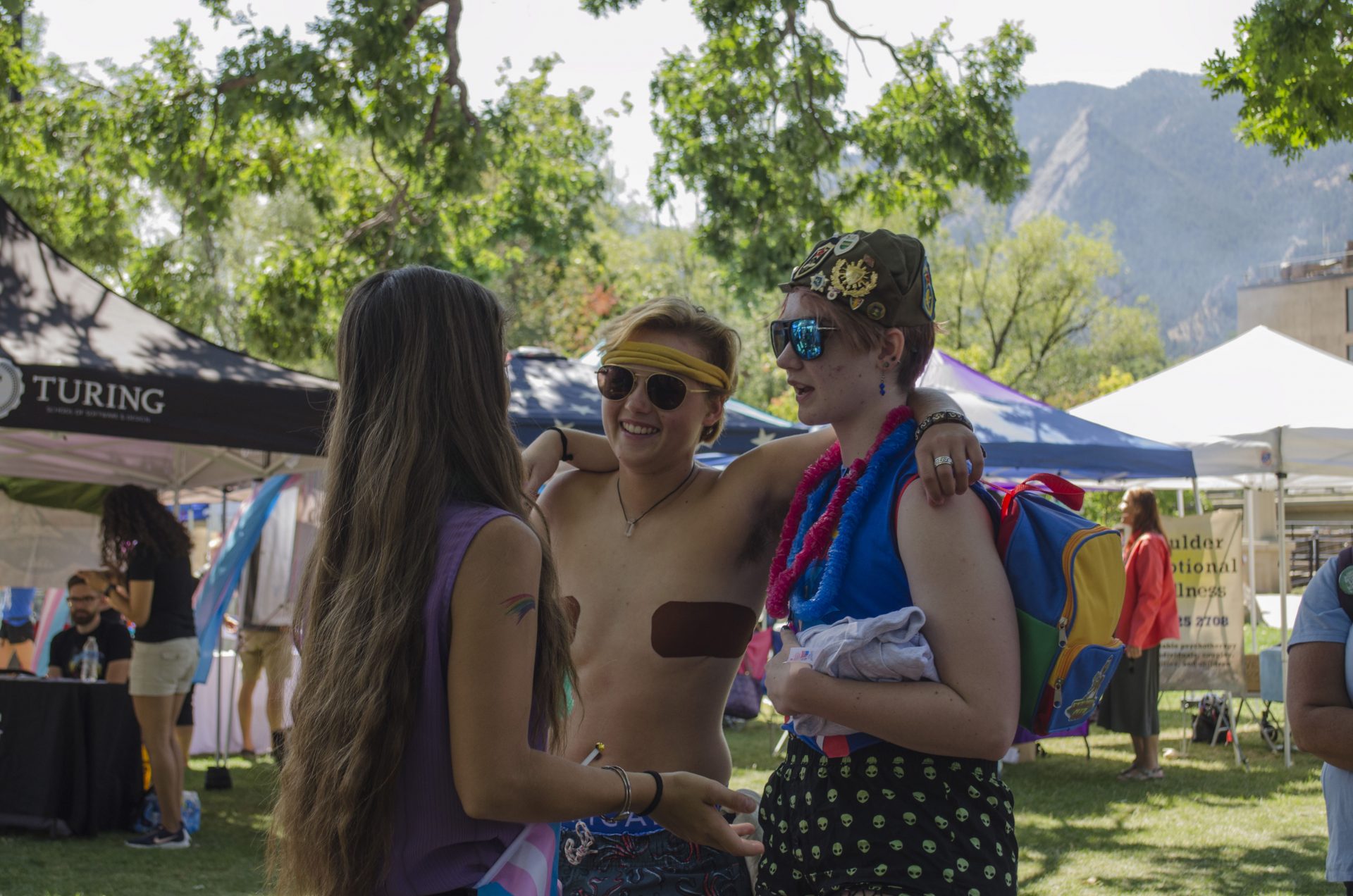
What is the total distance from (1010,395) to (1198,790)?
10.7ft

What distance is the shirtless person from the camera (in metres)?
2.35

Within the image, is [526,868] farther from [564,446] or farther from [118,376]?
[118,376]

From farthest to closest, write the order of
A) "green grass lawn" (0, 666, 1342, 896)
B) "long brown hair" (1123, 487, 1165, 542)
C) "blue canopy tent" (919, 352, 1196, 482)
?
"long brown hair" (1123, 487, 1165, 542), "blue canopy tent" (919, 352, 1196, 482), "green grass lawn" (0, 666, 1342, 896)

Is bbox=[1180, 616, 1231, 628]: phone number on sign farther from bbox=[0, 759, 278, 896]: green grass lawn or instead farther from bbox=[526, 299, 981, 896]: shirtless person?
bbox=[526, 299, 981, 896]: shirtless person

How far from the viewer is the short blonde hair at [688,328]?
8.25 feet

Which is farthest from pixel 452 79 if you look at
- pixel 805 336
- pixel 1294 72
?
pixel 805 336

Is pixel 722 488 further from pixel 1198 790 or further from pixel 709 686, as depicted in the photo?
pixel 1198 790

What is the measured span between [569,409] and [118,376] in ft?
9.67

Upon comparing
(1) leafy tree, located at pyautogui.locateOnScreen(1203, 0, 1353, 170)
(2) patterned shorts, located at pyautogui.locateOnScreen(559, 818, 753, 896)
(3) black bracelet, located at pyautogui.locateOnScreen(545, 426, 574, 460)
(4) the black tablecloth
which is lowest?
(4) the black tablecloth

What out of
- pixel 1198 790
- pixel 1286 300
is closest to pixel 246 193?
pixel 1198 790

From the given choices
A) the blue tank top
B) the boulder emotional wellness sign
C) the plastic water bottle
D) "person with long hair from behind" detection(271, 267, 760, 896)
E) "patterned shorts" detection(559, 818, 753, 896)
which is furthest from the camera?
the boulder emotional wellness sign

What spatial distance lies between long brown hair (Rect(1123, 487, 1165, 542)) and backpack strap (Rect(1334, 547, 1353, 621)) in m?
7.19

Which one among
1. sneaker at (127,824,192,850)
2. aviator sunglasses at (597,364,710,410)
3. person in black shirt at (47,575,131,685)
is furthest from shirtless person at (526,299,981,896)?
person in black shirt at (47,575,131,685)

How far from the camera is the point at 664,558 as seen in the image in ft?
7.98
